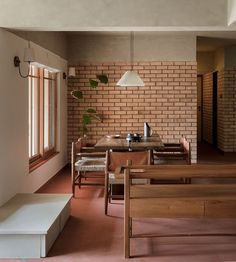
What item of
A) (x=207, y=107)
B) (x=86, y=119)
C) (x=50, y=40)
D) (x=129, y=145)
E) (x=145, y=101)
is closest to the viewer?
(x=129, y=145)

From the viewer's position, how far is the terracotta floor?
337 centimetres

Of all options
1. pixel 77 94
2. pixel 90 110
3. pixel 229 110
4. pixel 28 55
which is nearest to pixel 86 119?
pixel 90 110

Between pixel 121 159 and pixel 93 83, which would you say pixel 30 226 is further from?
pixel 93 83

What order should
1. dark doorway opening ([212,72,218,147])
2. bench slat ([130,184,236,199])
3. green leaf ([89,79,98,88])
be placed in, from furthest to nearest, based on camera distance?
dark doorway opening ([212,72,218,147]) < green leaf ([89,79,98,88]) < bench slat ([130,184,236,199])

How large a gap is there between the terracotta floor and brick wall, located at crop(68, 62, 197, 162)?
10.7 feet

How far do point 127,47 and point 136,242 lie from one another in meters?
4.79

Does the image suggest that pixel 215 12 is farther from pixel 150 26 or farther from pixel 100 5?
pixel 100 5

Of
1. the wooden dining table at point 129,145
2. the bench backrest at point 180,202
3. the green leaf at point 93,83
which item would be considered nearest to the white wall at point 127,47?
the green leaf at point 93,83

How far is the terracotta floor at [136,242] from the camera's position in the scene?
337cm

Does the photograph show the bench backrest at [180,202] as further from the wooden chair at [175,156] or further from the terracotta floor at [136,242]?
the wooden chair at [175,156]

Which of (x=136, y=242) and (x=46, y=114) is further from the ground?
(x=46, y=114)

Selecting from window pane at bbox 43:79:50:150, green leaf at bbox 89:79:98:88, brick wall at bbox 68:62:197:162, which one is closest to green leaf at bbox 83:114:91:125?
brick wall at bbox 68:62:197:162

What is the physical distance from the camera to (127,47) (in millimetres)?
7750

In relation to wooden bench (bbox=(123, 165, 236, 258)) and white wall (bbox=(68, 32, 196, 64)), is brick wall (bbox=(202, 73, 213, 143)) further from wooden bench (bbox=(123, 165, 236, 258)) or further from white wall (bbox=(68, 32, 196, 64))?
wooden bench (bbox=(123, 165, 236, 258))
